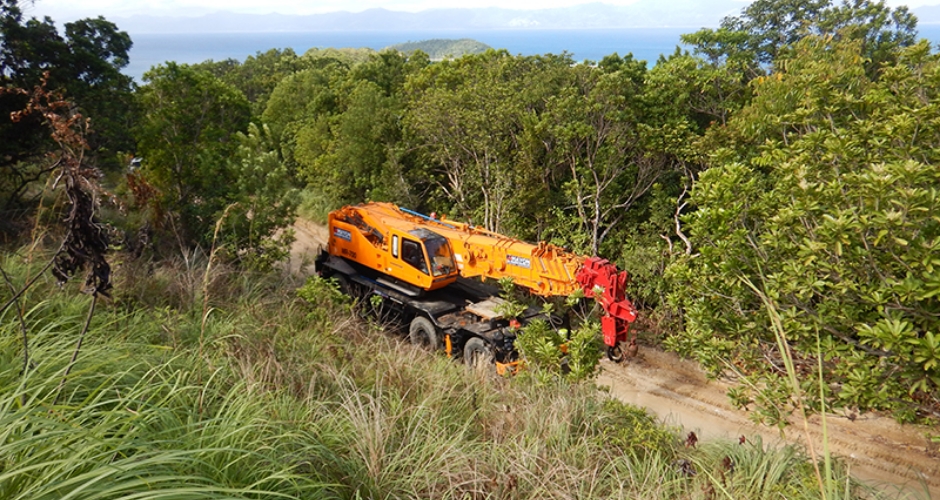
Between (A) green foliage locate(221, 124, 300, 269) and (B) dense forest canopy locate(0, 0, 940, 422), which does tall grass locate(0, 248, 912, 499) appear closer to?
(B) dense forest canopy locate(0, 0, 940, 422)

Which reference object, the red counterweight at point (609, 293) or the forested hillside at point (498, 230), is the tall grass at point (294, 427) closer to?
the forested hillside at point (498, 230)

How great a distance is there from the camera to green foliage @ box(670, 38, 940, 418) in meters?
4.21

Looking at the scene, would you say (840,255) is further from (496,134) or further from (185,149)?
(185,149)

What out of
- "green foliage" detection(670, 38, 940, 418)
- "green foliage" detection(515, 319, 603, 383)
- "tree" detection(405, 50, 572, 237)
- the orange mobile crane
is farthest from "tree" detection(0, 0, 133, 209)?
"green foliage" detection(670, 38, 940, 418)

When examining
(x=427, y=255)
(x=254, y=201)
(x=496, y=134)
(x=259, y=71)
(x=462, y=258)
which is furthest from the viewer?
(x=259, y=71)

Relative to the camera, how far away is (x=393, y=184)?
64.2ft

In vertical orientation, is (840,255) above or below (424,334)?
above

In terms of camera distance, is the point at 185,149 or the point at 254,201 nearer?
the point at 254,201

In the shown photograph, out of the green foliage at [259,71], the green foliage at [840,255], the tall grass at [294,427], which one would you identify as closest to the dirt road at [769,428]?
the green foliage at [840,255]

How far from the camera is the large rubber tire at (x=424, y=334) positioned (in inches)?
424

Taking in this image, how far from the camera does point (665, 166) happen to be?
13.9 meters

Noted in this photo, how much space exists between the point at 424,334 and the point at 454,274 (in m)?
1.31

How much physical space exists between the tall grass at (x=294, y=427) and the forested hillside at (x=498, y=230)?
0.03 m

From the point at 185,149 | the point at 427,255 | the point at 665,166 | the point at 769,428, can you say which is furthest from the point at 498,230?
the point at 769,428
